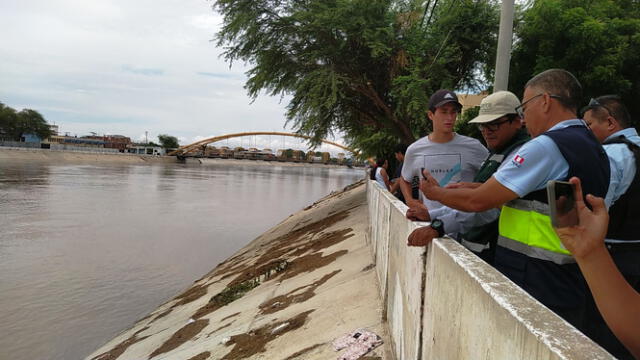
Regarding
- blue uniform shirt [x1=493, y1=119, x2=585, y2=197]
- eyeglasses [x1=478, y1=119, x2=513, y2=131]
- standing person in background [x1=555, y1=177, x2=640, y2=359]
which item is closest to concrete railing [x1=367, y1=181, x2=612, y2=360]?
standing person in background [x1=555, y1=177, x2=640, y2=359]

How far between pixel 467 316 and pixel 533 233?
569 millimetres

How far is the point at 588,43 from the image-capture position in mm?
12125

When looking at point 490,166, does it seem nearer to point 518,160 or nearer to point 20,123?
point 518,160

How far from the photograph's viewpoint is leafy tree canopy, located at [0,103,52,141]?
285 feet

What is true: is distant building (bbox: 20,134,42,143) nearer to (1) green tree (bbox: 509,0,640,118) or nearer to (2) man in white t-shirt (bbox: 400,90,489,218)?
(1) green tree (bbox: 509,0,640,118)

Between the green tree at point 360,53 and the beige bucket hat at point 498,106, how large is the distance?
10.2m

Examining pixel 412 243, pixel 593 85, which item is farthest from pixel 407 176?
pixel 593 85

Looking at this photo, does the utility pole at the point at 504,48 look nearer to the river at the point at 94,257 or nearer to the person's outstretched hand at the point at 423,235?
the person's outstretched hand at the point at 423,235

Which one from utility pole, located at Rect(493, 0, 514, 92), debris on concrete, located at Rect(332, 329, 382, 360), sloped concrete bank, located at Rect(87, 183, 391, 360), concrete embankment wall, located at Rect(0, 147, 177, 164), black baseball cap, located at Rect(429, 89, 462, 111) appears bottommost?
sloped concrete bank, located at Rect(87, 183, 391, 360)

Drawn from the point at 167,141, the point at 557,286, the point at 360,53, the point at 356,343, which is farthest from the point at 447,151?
the point at 167,141

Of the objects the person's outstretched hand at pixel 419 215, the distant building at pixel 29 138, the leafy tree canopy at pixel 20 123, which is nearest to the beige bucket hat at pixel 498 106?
the person's outstretched hand at pixel 419 215

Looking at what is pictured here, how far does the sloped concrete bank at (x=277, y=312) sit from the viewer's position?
470cm

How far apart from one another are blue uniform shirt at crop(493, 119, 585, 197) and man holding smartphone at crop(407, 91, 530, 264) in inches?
26.0

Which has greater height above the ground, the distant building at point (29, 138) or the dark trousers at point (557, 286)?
the distant building at point (29, 138)
